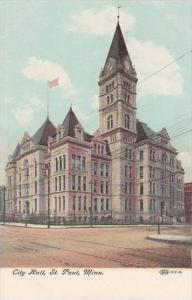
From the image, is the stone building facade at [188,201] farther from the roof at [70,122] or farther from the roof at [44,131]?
the roof at [44,131]

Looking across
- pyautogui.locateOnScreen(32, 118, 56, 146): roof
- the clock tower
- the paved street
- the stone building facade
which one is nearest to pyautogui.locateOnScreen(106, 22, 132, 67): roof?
the clock tower

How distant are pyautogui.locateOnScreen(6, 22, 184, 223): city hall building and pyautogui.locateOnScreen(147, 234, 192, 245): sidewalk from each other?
5.9 inches

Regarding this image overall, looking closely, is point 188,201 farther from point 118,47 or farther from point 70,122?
point 118,47

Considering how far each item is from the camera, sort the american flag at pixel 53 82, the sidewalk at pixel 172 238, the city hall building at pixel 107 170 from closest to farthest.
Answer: the sidewalk at pixel 172 238
the american flag at pixel 53 82
the city hall building at pixel 107 170

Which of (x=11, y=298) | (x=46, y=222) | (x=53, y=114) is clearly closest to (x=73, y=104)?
(x=53, y=114)

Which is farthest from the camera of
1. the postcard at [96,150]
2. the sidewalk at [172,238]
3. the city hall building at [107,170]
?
the city hall building at [107,170]

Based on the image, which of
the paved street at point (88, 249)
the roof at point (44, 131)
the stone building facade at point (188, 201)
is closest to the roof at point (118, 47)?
the roof at point (44, 131)

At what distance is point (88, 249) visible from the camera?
3270 millimetres

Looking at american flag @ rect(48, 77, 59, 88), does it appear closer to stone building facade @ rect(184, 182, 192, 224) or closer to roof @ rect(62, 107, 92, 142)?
roof @ rect(62, 107, 92, 142)

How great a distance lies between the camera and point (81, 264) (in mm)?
3156

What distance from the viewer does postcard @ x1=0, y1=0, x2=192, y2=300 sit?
314 centimetres

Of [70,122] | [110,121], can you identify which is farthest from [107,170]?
→ [70,122]

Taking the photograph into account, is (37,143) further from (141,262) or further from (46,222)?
(141,262)

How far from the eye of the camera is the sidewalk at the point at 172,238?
3277mm
